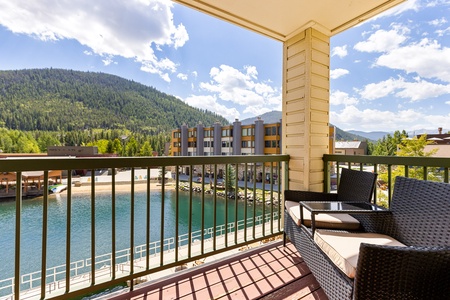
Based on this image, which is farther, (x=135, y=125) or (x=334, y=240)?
(x=135, y=125)

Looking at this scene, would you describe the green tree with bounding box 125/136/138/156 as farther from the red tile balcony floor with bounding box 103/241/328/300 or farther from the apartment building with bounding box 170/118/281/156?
the apartment building with bounding box 170/118/281/156

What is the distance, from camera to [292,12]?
240 cm

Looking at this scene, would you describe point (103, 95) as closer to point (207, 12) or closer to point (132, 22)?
point (132, 22)

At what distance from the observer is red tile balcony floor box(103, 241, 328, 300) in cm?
160

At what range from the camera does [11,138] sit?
12.6 ft

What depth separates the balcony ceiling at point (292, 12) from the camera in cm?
228

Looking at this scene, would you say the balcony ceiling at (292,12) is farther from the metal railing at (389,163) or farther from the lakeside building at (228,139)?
the lakeside building at (228,139)

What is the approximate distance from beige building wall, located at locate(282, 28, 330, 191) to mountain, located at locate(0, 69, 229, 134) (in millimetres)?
5781

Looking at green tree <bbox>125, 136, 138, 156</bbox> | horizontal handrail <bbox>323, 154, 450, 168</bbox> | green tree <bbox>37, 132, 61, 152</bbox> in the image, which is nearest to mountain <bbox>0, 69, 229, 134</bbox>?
green tree <bbox>37, 132, 61, 152</bbox>

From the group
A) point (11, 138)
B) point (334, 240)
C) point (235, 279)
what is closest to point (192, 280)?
point (235, 279)

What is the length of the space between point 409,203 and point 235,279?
1.40 metres

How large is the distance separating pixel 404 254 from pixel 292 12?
2.47 m

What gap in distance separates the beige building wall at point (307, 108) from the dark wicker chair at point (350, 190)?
12.8 inches

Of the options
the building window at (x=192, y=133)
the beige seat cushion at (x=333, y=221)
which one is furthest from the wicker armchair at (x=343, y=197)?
the building window at (x=192, y=133)
